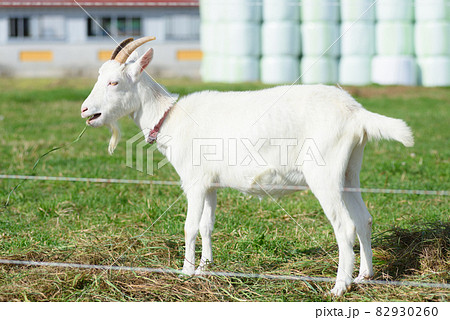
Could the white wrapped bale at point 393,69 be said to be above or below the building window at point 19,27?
below

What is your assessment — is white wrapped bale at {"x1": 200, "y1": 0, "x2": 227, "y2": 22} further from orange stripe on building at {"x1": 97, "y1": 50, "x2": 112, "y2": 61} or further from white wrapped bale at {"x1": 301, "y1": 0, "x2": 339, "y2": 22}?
orange stripe on building at {"x1": 97, "y1": 50, "x2": 112, "y2": 61}

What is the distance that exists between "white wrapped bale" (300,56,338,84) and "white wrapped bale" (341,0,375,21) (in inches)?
43.6

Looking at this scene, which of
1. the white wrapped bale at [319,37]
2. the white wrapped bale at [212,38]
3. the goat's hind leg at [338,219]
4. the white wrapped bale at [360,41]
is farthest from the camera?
the white wrapped bale at [212,38]

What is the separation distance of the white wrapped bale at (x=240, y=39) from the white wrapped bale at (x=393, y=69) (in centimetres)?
276

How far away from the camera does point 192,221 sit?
3.94 metres

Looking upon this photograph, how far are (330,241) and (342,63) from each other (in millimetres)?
9070

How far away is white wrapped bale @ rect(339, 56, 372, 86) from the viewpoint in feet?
42.1

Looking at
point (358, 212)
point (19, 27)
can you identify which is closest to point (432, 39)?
point (19, 27)

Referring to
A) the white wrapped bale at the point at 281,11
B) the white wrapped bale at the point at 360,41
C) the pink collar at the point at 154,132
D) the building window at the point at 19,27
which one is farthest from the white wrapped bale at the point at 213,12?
the pink collar at the point at 154,132

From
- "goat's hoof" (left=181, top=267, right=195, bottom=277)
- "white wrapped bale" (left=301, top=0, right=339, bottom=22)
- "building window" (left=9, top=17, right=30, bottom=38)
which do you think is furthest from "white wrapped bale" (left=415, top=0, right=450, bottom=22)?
"goat's hoof" (left=181, top=267, right=195, bottom=277)

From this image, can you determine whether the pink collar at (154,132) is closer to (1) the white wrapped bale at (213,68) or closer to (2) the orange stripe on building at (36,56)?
(1) the white wrapped bale at (213,68)

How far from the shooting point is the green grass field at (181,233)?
12.4ft

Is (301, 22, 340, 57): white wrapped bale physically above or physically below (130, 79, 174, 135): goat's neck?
above

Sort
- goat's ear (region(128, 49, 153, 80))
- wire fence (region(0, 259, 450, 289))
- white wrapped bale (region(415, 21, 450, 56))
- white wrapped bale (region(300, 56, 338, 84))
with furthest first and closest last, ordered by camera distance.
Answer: white wrapped bale (region(415, 21, 450, 56)) → white wrapped bale (region(300, 56, 338, 84)) → goat's ear (region(128, 49, 153, 80)) → wire fence (region(0, 259, 450, 289))
